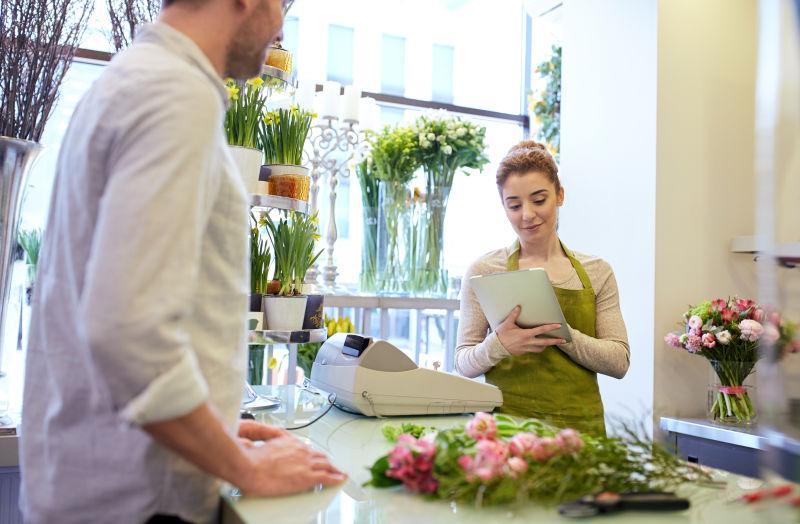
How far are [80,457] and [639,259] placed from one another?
9.02ft

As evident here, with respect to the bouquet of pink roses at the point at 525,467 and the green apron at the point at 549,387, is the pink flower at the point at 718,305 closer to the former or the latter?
the green apron at the point at 549,387

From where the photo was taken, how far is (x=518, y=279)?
184cm

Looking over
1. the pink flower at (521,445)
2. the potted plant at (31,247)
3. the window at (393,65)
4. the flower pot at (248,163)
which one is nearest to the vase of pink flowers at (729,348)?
the flower pot at (248,163)

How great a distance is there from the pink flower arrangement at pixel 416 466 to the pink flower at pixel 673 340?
215cm

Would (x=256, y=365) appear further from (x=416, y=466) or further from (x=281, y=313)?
(x=416, y=466)

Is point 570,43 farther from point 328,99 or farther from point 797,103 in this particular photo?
point 797,103

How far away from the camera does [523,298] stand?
6.27ft

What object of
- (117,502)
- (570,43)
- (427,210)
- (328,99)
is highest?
(570,43)

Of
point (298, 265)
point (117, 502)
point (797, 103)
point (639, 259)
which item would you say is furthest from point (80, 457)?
point (639, 259)

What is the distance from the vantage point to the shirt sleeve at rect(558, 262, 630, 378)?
2045 millimetres

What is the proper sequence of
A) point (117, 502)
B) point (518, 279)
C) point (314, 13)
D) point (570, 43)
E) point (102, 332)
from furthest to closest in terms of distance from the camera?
point (314, 13)
point (570, 43)
point (518, 279)
point (117, 502)
point (102, 332)

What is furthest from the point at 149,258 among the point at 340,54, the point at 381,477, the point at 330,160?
the point at 340,54

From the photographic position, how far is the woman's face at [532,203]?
2191 mm

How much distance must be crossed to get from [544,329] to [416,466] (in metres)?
0.98
